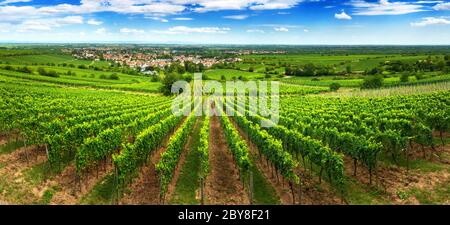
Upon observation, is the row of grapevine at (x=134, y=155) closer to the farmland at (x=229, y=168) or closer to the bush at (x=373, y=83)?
the farmland at (x=229, y=168)

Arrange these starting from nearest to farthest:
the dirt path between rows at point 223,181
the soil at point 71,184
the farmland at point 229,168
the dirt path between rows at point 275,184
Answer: the soil at point 71,184 → the farmland at point 229,168 → the dirt path between rows at point 275,184 → the dirt path between rows at point 223,181

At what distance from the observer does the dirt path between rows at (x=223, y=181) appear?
1978 centimetres

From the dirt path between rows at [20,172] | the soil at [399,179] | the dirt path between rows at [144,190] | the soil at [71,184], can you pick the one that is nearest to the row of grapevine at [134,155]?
the dirt path between rows at [144,190]

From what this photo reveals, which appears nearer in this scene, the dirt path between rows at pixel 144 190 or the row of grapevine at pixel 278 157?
the row of grapevine at pixel 278 157

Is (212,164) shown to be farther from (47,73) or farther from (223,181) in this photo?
(47,73)

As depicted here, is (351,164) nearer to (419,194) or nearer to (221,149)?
(419,194)

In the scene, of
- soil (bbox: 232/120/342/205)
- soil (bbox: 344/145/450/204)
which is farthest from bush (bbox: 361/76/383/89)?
soil (bbox: 232/120/342/205)

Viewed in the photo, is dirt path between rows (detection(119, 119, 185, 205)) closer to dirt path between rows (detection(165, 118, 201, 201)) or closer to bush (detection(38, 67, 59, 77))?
dirt path between rows (detection(165, 118, 201, 201))

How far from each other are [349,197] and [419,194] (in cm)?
353

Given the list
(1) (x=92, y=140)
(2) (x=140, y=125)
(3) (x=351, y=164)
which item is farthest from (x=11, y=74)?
(3) (x=351, y=164)

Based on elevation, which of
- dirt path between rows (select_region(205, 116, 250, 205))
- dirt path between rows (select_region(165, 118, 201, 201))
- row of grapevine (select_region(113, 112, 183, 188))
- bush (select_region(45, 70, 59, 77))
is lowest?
dirt path between rows (select_region(205, 116, 250, 205))

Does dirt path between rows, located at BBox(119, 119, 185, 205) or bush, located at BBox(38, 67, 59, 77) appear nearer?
dirt path between rows, located at BBox(119, 119, 185, 205)

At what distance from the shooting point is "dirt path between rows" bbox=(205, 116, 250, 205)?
19.8 metres

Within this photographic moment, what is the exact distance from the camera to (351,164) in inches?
972
